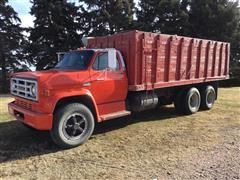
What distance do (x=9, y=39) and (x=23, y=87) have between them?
21.0 m

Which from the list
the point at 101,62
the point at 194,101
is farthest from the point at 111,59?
the point at 194,101

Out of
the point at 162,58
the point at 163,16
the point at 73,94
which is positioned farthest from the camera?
the point at 163,16

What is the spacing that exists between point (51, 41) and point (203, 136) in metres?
21.1

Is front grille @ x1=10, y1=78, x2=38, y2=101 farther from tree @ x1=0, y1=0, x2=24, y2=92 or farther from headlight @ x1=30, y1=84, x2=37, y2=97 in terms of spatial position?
tree @ x1=0, y1=0, x2=24, y2=92

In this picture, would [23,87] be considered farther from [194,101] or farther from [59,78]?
[194,101]

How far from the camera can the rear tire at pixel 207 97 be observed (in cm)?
1117

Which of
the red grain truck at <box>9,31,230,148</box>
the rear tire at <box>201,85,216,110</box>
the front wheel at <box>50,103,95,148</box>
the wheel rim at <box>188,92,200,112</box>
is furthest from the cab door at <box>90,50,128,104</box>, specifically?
the rear tire at <box>201,85,216,110</box>

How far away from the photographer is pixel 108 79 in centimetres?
780

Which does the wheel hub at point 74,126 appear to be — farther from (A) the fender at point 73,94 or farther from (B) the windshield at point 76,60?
(B) the windshield at point 76,60

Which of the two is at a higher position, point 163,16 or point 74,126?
point 163,16

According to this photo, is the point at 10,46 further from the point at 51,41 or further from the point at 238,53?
the point at 238,53

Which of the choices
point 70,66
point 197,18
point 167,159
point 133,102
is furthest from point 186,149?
point 197,18

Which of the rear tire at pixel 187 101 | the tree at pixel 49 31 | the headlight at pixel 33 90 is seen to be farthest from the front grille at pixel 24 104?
the tree at pixel 49 31

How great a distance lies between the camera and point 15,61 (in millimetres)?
27000
